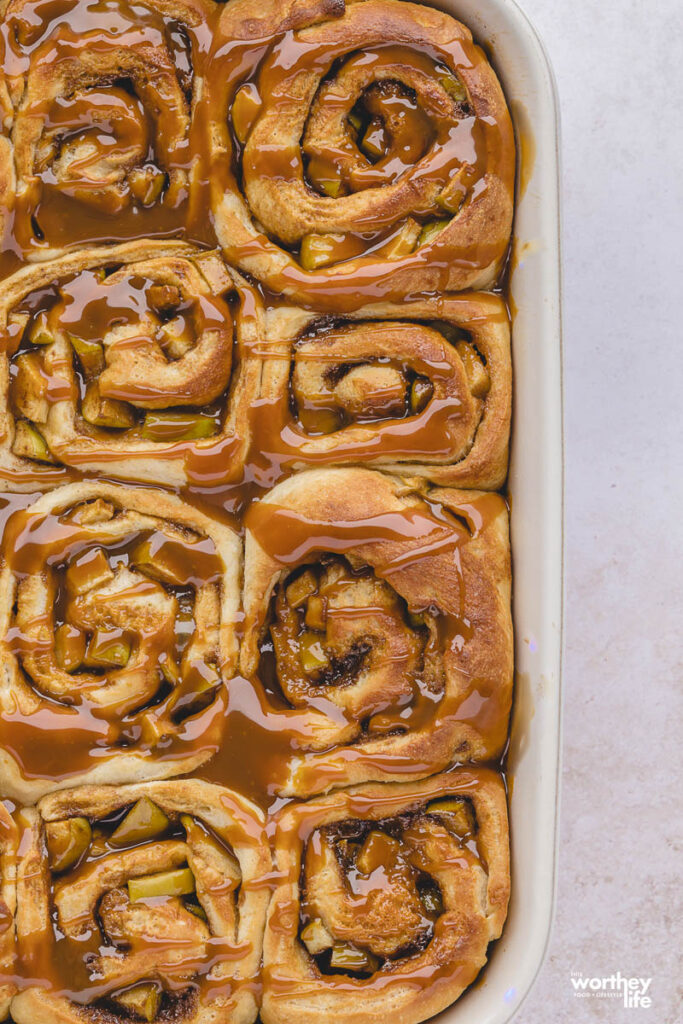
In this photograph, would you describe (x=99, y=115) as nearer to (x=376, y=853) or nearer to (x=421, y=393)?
(x=421, y=393)

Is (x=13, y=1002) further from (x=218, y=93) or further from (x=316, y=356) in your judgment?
(x=218, y=93)

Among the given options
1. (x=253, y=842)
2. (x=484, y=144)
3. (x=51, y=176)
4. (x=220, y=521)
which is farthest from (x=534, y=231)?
(x=253, y=842)

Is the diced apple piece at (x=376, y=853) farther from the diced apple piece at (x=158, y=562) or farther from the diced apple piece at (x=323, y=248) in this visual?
the diced apple piece at (x=323, y=248)

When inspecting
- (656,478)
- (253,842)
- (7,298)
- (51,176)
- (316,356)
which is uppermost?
(51,176)

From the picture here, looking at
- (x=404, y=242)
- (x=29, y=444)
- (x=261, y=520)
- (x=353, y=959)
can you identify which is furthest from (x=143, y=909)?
(x=404, y=242)

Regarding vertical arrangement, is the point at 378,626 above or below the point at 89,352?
below

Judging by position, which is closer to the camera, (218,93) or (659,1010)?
(218,93)
